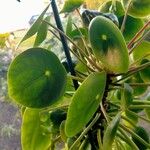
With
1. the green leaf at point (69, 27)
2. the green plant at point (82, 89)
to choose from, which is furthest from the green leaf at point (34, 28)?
the green leaf at point (69, 27)

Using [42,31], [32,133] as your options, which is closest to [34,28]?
[42,31]

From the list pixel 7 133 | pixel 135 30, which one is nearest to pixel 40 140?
pixel 135 30

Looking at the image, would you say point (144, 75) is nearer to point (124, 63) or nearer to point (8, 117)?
point (124, 63)

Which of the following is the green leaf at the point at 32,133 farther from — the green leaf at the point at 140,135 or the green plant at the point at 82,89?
the green leaf at the point at 140,135

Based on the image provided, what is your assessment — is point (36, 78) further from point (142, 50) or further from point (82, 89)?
point (142, 50)

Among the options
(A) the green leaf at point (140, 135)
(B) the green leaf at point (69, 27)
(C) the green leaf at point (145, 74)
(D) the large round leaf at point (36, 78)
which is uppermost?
(D) the large round leaf at point (36, 78)
